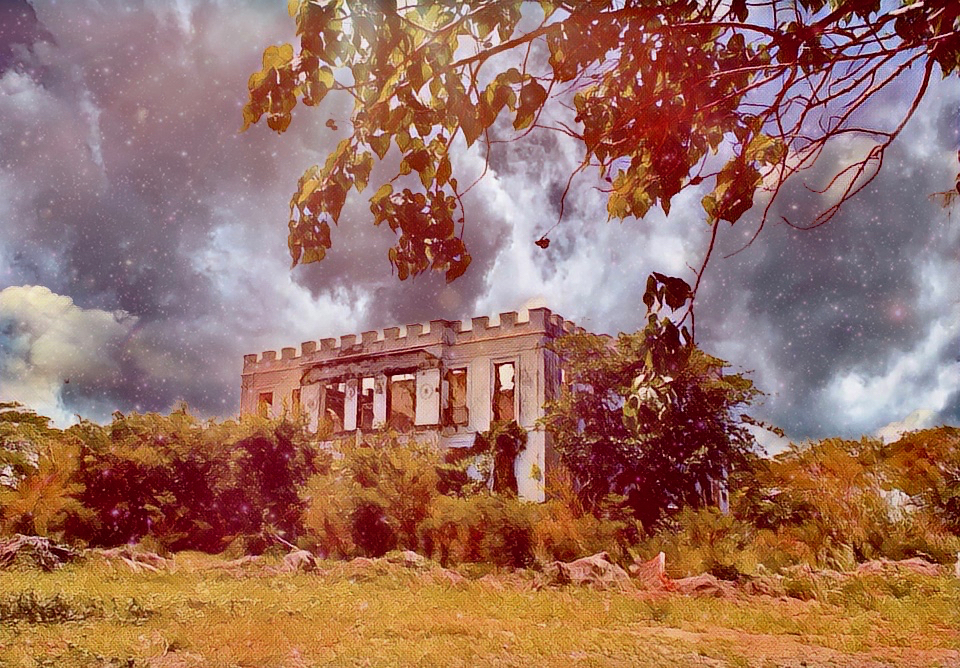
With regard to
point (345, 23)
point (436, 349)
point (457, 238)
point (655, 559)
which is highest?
point (436, 349)

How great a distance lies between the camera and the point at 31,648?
4.16 metres

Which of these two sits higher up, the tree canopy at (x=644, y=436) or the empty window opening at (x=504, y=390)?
the empty window opening at (x=504, y=390)

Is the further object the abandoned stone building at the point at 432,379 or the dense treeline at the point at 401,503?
the abandoned stone building at the point at 432,379

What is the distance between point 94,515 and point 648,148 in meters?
11.3

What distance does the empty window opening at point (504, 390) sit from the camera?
2025 cm

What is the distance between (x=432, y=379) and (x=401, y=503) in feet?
35.4

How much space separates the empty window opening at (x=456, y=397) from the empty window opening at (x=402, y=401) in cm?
106

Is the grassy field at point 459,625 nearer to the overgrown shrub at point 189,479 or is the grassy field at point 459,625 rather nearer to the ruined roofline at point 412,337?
the overgrown shrub at point 189,479

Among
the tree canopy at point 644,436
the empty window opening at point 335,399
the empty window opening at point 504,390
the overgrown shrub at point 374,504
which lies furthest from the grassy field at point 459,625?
the empty window opening at point 335,399

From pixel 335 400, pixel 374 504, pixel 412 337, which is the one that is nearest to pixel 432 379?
pixel 412 337

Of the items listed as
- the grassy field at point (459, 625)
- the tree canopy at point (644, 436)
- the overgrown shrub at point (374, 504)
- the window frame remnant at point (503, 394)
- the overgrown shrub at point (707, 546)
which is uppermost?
the window frame remnant at point (503, 394)

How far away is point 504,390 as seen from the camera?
67.3ft

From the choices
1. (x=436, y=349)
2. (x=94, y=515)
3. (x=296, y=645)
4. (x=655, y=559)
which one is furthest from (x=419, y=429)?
(x=296, y=645)

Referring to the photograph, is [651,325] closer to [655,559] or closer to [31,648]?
[31,648]
